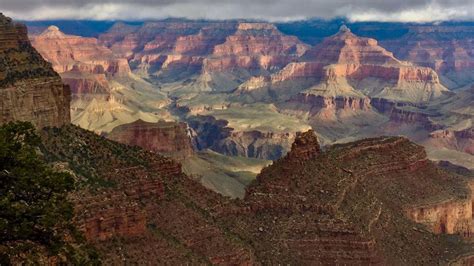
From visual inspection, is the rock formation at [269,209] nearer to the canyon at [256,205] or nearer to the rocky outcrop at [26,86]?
the canyon at [256,205]

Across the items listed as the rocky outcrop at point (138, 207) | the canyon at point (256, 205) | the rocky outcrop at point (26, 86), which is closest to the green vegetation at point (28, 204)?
Result: the canyon at point (256, 205)

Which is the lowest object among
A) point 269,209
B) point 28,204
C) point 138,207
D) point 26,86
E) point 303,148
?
point 269,209

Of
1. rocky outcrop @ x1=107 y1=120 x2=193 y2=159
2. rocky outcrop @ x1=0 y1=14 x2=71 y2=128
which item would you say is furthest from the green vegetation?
rocky outcrop @ x1=107 y1=120 x2=193 y2=159

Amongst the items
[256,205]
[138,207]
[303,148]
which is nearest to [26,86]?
[138,207]

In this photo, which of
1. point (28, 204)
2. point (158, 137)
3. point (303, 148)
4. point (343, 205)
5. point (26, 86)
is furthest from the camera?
point (158, 137)

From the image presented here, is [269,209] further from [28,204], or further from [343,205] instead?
[28,204]

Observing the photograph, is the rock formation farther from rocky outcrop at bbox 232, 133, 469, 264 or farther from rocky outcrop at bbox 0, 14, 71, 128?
rocky outcrop at bbox 0, 14, 71, 128

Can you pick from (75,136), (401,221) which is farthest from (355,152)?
(75,136)
